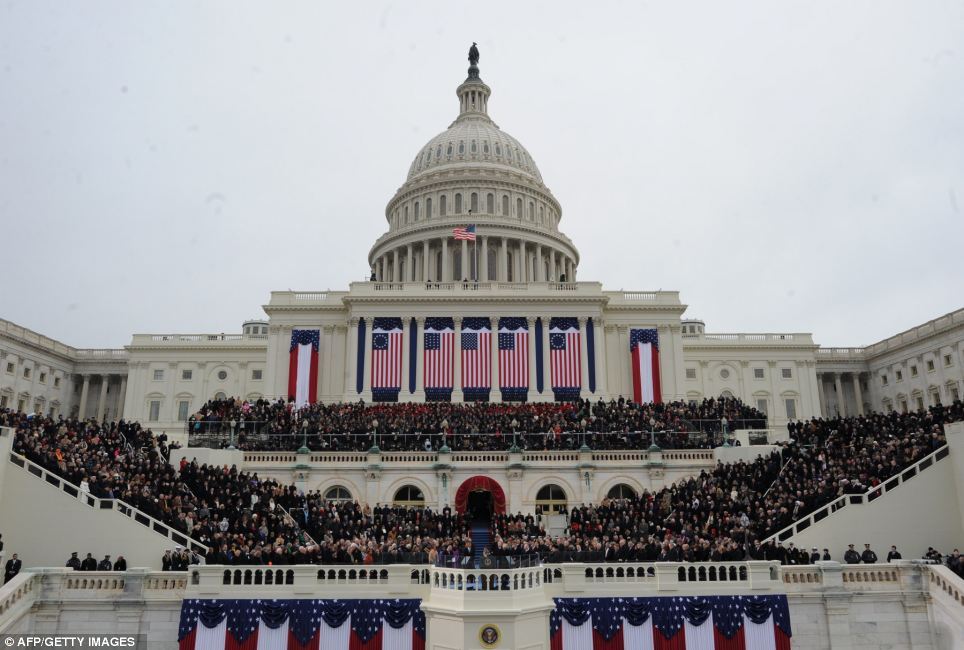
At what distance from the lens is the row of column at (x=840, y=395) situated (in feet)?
291

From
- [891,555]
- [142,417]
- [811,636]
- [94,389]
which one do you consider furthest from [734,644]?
[94,389]

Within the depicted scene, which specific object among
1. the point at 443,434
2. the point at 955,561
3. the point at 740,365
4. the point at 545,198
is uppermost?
the point at 545,198

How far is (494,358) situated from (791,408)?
129 ft

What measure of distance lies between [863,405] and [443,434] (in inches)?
2663

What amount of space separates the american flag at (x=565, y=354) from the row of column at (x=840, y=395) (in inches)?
1608

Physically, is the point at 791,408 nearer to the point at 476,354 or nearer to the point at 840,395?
the point at 840,395

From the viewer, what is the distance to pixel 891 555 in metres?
25.3

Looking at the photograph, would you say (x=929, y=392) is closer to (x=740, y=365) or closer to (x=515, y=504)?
(x=740, y=365)

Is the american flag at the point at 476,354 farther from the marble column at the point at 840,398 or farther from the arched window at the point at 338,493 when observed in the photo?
the marble column at the point at 840,398

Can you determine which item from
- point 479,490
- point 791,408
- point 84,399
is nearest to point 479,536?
point 479,490

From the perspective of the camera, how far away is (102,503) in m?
27.9

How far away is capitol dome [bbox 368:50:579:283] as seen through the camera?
86.6m

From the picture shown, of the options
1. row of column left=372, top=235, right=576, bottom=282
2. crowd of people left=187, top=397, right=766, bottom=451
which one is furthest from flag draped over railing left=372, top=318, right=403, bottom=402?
row of column left=372, top=235, right=576, bottom=282

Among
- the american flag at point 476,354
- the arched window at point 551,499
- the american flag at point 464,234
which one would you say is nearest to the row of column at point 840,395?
the american flag at point 464,234
